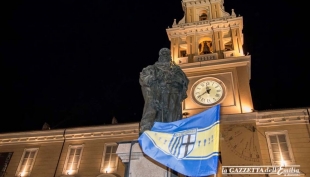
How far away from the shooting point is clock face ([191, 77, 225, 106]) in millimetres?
20625

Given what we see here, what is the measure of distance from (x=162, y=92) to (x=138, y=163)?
5.52 ft

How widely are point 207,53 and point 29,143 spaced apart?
16947mm

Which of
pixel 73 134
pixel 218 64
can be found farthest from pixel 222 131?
pixel 73 134

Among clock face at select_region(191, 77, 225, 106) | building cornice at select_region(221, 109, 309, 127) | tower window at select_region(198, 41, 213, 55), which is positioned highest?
tower window at select_region(198, 41, 213, 55)

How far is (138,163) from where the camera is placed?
17.0ft

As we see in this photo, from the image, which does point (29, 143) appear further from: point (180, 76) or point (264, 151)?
point (180, 76)

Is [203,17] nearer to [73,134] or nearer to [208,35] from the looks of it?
[208,35]

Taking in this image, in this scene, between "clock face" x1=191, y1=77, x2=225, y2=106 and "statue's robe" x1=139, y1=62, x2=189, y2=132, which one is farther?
"clock face" x1=191, y1=77, x2=225, y2=106

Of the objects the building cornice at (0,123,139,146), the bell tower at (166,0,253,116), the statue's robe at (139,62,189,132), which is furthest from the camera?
the building cornice at (0,123,139,146)

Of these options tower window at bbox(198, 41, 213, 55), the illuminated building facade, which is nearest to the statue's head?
the illuminated building facade

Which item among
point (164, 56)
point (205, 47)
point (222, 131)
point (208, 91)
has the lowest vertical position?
point (164, 56)

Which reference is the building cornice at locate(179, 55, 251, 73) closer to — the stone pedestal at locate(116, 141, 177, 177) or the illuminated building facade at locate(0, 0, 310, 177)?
the illuminated building facade at locate(0, 0, 310, 177)

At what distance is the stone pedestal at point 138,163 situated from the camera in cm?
496

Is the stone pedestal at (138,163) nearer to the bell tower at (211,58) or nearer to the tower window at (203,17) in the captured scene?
the bell tower at (211,58)
